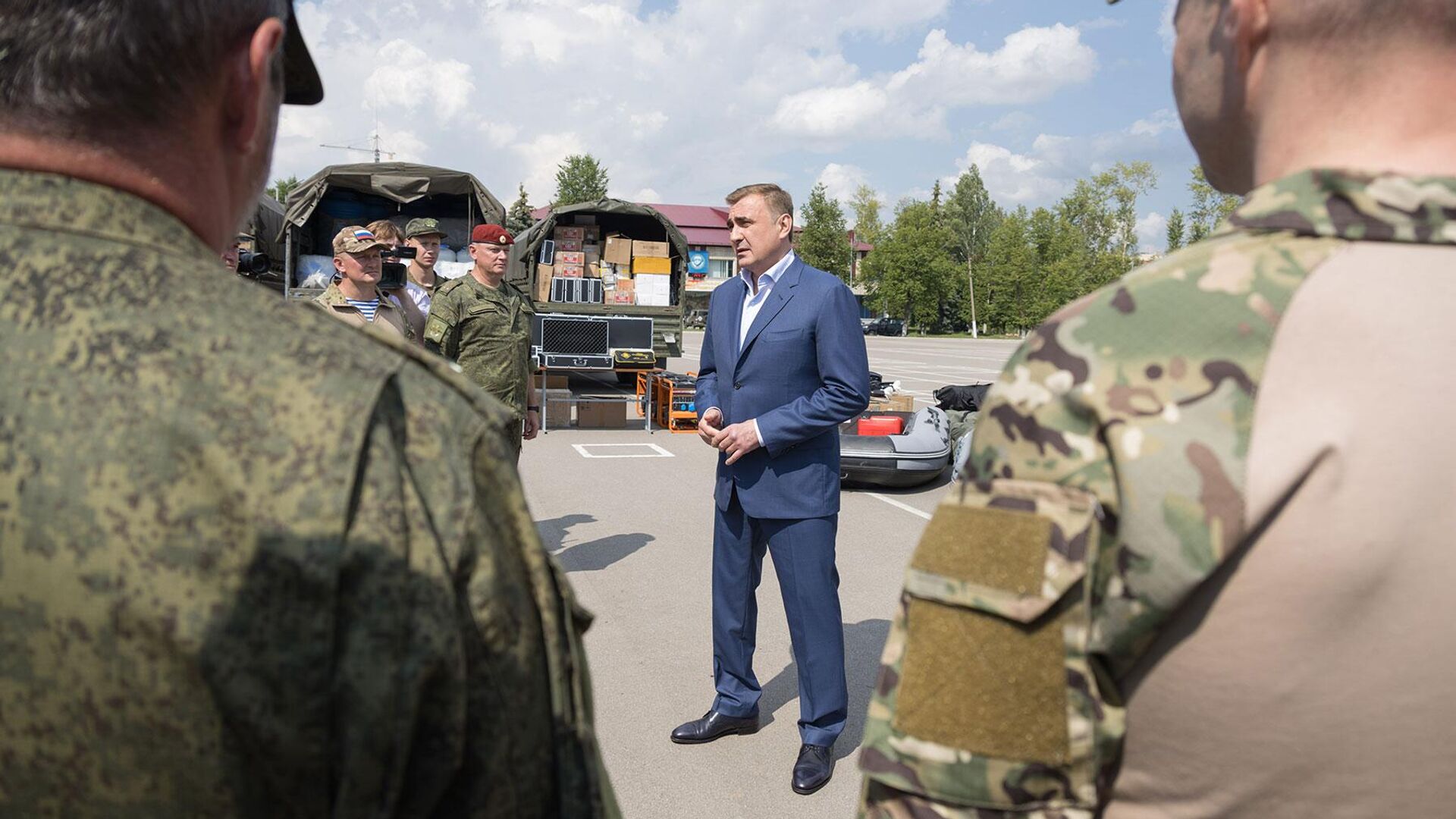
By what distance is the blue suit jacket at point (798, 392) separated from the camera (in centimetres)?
368

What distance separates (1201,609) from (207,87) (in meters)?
1.14

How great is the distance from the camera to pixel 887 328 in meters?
62.3

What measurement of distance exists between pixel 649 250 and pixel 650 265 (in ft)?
0.98

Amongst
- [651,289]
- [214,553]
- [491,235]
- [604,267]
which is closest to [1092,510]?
[214,553]

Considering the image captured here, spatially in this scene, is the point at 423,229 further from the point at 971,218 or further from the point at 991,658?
the point at 971,218

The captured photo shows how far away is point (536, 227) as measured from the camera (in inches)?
594

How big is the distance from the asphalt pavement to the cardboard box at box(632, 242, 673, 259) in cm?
450

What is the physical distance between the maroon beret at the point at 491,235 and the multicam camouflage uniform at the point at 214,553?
552cm

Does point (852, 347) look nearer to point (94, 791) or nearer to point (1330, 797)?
point (1330, 797)

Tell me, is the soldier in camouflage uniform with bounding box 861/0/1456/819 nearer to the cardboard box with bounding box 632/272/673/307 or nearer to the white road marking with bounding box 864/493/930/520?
the white road marking with bounding box 864/493/930/520

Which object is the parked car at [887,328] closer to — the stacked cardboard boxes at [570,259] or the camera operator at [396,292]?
the stacked cardboard boxes at [570,259]

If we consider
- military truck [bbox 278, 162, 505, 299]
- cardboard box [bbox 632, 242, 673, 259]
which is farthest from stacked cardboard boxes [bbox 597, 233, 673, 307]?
military truck [bbox 278, 162, 505, 299]

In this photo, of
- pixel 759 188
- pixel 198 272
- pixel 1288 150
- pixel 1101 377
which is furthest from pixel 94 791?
pixel 759 188

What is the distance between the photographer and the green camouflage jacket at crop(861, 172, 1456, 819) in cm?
97
